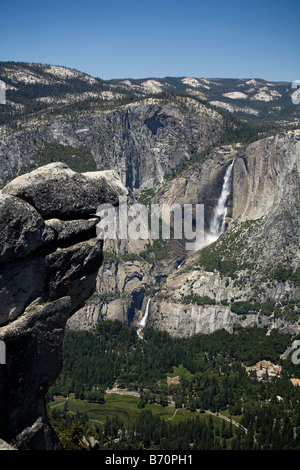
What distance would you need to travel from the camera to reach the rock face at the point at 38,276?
24.9m

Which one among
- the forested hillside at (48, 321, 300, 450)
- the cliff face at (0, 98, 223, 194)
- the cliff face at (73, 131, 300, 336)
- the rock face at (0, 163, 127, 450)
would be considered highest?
the cliff face at (0, 98, 223, 194)

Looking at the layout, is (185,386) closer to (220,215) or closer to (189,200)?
(220,215)

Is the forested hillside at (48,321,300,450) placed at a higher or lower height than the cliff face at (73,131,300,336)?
lower

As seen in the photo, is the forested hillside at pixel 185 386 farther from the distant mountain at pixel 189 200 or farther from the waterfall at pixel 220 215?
the waterfall at pixel 220 215

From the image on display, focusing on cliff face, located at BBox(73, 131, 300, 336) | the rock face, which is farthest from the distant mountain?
the rock face

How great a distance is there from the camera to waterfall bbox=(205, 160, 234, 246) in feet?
552

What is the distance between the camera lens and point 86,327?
149m

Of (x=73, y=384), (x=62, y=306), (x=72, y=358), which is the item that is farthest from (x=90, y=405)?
(x=62, y=306)

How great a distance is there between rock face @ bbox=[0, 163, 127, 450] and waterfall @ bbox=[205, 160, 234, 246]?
141 m

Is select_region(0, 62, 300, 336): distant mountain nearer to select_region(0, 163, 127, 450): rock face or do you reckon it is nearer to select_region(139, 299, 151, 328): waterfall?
select_region(139, 299, 151, 328): waterfall

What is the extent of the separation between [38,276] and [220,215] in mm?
146639

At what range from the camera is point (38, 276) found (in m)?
26.4
